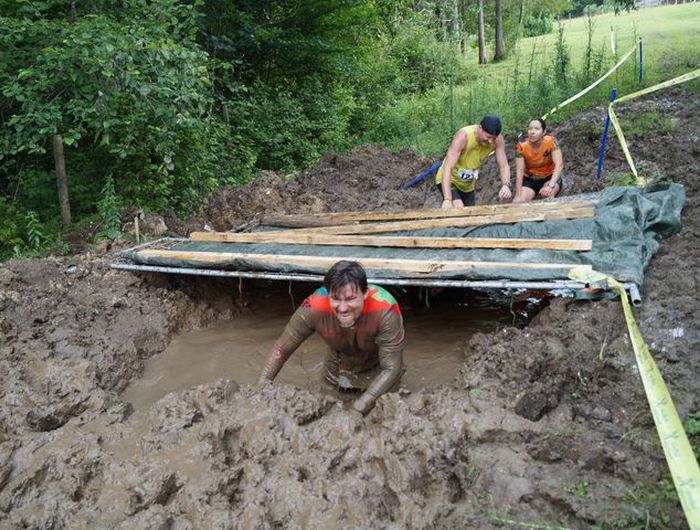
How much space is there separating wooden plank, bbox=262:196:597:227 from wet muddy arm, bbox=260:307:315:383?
226 centimetres

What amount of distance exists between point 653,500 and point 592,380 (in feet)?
3.46

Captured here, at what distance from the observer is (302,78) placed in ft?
39.4

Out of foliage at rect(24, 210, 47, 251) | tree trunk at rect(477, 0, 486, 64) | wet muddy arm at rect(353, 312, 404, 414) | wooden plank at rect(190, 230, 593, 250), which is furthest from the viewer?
tree trunk at rect(477, 0, 486, 64)

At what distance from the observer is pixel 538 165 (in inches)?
247

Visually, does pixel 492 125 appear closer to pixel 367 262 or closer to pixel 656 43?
pixel 367 262

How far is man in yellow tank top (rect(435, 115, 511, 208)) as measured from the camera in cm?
548

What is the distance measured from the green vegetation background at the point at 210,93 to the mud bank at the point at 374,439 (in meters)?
2.67

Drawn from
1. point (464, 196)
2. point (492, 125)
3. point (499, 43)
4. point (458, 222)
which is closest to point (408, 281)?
point (458, 222)

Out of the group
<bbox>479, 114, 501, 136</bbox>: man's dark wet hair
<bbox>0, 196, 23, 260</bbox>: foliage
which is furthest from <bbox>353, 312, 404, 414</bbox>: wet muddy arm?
<bbox>0, 196, 23, 260</bbox>: foliage

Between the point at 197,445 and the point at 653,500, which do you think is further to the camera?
the point at 197,445

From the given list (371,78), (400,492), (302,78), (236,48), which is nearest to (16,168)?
(236,48)

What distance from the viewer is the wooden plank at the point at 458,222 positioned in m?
4.91

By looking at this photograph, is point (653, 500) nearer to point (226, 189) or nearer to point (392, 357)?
point (392, 357)

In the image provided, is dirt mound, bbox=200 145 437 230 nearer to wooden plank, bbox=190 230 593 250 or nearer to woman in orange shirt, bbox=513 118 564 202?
wooden plank, bbox=190 230 593 250
